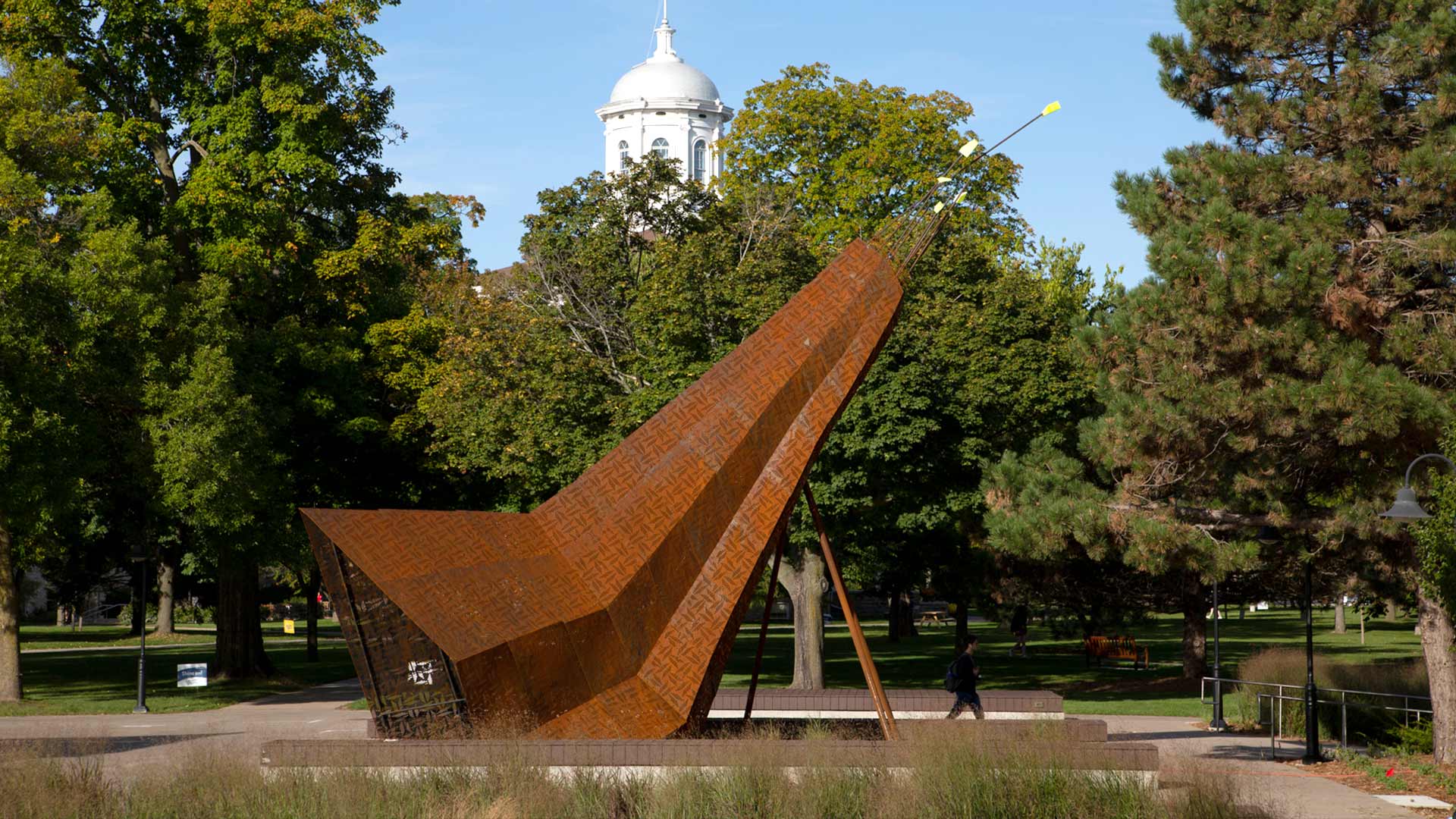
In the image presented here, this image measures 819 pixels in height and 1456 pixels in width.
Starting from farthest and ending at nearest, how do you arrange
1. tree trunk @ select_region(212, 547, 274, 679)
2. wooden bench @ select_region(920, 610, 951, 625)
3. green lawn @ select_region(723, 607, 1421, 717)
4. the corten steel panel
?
wooden bench @ select_region(920, 610, 951, 625) < tree trunk @ select_region(212, 547, 274, 679) < green lawn @ select_region(723, 607, 1421, 717) < the corten steel panel

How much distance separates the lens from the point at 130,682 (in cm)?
3166

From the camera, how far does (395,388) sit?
29562mm

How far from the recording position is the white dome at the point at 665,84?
103 meters

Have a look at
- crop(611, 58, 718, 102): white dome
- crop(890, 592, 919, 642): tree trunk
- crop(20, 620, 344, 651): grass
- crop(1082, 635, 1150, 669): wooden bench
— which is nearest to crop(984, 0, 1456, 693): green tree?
crop(1082, 635, 1150, 669): wooden bench

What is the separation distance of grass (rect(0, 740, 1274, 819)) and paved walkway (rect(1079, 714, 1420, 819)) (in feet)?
4.20

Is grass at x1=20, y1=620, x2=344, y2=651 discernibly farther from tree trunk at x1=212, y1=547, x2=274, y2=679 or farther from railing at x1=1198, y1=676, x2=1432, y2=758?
railing at x1=1198, y1=676, x2=1432, y2=758

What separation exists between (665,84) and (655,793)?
9604cm

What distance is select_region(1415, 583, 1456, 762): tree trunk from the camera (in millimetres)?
17172

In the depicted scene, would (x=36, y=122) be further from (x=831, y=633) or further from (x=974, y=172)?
(x=831, y=633)

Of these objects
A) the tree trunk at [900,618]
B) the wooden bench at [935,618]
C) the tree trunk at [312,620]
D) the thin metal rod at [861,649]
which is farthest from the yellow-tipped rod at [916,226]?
the wooden bench at [935,618]

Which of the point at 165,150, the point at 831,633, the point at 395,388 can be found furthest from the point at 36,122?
the point at 831,633

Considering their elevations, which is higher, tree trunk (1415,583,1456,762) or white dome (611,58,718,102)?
white dome (611,58,718,102)

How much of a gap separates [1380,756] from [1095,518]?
190 inches

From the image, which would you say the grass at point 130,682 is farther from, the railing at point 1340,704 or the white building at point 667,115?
the white building at point 667,115
